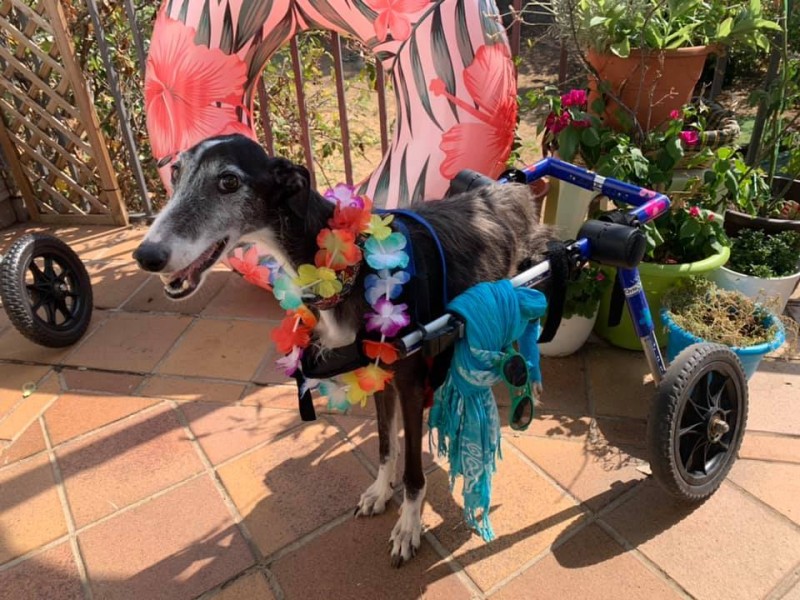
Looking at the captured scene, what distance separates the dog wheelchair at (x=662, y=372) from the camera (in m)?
1.71

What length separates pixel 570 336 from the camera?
2855 millimetres

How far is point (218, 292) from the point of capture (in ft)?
12.0

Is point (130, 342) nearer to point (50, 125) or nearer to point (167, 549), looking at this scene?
point (167, 549)

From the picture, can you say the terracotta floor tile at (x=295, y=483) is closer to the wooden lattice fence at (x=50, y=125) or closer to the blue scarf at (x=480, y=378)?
the blue scarf at (x=480, y=378)

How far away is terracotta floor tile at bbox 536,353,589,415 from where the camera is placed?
263cm

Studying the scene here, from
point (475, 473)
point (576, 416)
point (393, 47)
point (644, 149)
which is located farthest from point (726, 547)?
point (393, 47)

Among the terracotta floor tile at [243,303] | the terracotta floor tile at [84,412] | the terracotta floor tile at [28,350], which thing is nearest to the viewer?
the terracotta floor tile at [84,412]

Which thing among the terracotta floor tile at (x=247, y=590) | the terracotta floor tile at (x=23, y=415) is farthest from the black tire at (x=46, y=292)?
the terracotta floor tile at (x=247, y=590)

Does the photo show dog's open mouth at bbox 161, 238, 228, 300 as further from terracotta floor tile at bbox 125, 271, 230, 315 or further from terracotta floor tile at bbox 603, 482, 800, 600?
terracotta floor tile at bbox 125, 271, 230, 315

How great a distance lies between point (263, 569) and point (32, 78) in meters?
3.86

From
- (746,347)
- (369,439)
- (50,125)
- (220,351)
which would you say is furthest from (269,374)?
(50,125)

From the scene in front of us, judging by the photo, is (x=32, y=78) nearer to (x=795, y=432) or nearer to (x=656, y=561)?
(x=656, y=561)

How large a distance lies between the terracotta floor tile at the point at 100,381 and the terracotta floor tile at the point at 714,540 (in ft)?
7.41

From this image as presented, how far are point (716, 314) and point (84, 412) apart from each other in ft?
9.46
